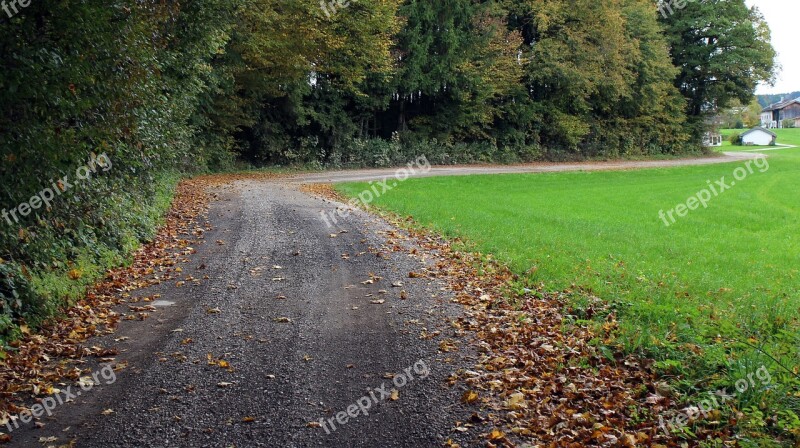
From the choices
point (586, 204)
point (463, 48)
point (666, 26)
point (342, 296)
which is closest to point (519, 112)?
point (463, 48)

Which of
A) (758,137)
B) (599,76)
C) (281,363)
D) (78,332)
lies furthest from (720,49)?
(78,332)

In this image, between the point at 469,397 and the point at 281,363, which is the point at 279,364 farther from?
the point at 469,397

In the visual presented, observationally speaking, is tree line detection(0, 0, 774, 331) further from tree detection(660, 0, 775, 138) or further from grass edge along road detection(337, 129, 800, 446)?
grass edge along road detection(337, 129, 800, 446)

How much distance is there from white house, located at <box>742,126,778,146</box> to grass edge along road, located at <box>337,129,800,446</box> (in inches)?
2638

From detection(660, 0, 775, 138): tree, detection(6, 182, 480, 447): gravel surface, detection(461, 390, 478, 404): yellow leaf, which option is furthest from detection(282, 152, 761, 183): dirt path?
detection(461, 390, 478, 404): yellow leaf

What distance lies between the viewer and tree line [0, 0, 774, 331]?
7.59 m

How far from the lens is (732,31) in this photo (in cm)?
5203

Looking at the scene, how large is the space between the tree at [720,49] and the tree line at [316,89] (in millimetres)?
174

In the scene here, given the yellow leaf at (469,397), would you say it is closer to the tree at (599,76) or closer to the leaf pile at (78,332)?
the leaf pile at (78,332)

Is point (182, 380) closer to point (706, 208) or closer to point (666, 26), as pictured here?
point (706, 208)

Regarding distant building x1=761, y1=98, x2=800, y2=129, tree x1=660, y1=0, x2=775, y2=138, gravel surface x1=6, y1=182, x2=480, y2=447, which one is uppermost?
tree x1=660, y1=0, x2=775, y2=138

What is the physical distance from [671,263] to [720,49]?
5075 centimetres

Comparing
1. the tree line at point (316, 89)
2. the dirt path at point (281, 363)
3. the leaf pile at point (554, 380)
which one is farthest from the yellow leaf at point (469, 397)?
the tree line at point (316, 89)

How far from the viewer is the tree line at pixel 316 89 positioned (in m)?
7.59
